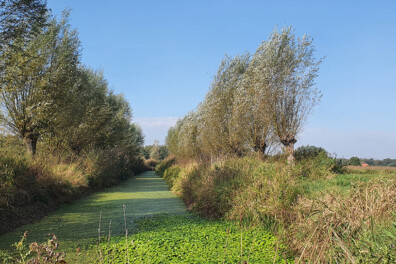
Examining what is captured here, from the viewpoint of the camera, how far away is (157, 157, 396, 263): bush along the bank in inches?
122

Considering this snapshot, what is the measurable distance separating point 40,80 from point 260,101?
32.5 feet

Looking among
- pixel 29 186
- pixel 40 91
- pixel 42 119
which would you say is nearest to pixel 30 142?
pixel 42 119

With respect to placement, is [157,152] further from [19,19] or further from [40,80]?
[19,19]

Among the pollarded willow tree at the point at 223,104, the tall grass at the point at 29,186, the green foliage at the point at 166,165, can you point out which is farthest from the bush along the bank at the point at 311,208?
the green foliage at the point at 166,165

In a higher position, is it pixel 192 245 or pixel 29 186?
pixel 29 186

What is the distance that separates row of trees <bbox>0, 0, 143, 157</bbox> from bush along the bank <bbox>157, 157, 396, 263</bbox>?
7242mm

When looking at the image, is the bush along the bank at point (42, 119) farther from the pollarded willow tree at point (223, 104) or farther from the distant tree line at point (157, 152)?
the distant tree line at point (157, 152)

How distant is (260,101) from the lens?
13969 millimetres

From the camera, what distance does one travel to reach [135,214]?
888 centimetres

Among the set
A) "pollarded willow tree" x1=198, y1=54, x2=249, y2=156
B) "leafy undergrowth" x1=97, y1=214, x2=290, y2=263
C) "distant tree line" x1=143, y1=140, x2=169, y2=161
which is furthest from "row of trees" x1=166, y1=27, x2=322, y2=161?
"distant tree line" x1=143, y1=140, x2=169, y2=161

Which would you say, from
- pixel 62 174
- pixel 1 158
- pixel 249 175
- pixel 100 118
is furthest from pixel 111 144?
pixel 249 175

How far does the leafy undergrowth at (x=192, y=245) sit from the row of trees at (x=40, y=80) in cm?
675

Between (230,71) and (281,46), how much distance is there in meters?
5.00

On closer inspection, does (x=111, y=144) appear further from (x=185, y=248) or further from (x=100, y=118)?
(x=185, y=248)
